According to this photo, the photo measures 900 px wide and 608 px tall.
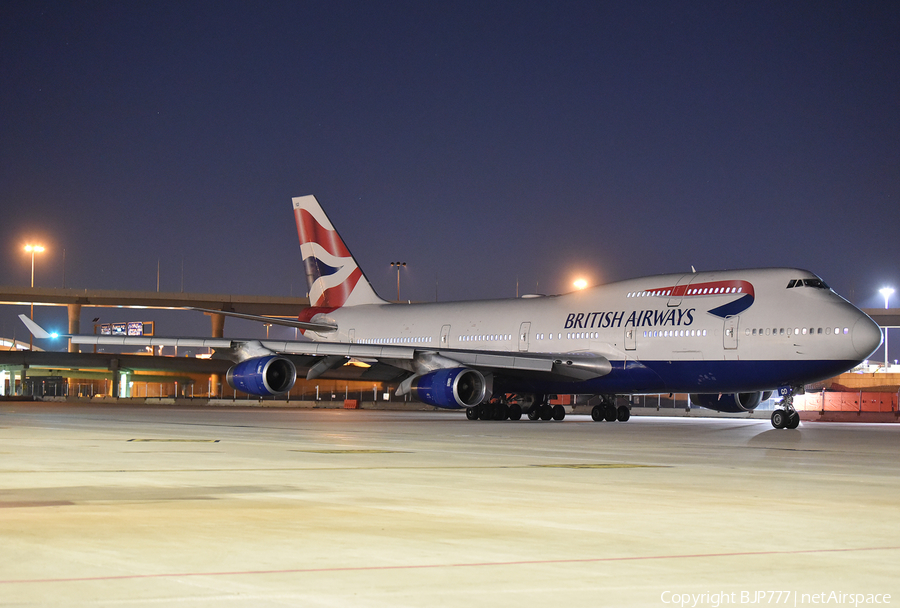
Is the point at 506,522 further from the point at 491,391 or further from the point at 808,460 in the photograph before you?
the point at 491,391

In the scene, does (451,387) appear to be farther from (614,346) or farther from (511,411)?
(511,411)

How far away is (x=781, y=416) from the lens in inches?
1099

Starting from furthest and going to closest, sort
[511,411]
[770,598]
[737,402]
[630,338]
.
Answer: [511,411] → [737,402] → [630,338] → [770,598]

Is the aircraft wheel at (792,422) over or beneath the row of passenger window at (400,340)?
beneath

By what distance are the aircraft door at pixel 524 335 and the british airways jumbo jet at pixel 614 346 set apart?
45 millimetres

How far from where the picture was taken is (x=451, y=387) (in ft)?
97.7

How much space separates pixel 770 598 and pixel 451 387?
24.3 meters

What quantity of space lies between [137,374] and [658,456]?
97029mm

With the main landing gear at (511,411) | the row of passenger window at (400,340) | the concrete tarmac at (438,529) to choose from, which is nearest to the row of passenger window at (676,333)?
the main landing gear at (511,411)

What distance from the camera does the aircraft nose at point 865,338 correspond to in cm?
2625

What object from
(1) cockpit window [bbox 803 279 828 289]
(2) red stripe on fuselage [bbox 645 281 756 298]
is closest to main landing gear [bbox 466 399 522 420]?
(2) red stripe on fuselage [bbox 645 281 756 298]

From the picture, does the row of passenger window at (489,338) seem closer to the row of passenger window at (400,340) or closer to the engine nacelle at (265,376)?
the row of passenger window at (400,340)

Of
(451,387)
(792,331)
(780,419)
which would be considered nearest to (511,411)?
(451,387)

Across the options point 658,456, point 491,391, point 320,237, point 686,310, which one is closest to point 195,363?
point 320,237
